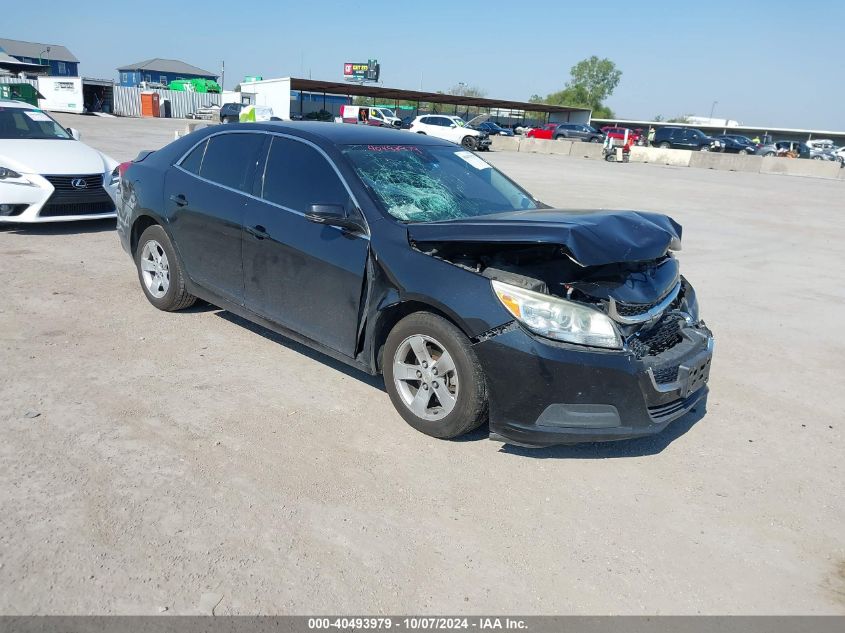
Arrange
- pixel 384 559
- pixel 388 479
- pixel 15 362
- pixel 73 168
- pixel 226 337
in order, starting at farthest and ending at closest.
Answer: pixel 73 168, pixel 226 337, pixel 15 362, pixel 388 479, pixel 384 559

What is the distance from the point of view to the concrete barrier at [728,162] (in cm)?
3441

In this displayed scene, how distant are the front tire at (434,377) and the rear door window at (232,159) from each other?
1.79m

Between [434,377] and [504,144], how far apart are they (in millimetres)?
37381

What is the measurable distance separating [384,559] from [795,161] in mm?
37245

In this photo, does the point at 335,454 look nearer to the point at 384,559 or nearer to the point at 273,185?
the point at 384,559

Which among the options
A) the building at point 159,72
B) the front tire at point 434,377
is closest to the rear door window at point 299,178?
the front tire at point 434,377

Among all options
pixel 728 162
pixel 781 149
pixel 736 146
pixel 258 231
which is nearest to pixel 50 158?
pixel 258 231

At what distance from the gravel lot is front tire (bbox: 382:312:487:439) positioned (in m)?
0.15

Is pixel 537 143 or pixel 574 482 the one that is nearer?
pixel 574 482

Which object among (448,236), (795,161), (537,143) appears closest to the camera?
(448,236)

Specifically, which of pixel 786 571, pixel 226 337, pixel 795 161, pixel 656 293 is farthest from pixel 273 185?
pixel 795 161

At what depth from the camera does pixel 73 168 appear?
27.5ft

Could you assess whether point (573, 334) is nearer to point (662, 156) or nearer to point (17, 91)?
point (662, 156)

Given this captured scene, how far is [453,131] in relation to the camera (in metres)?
35.3
